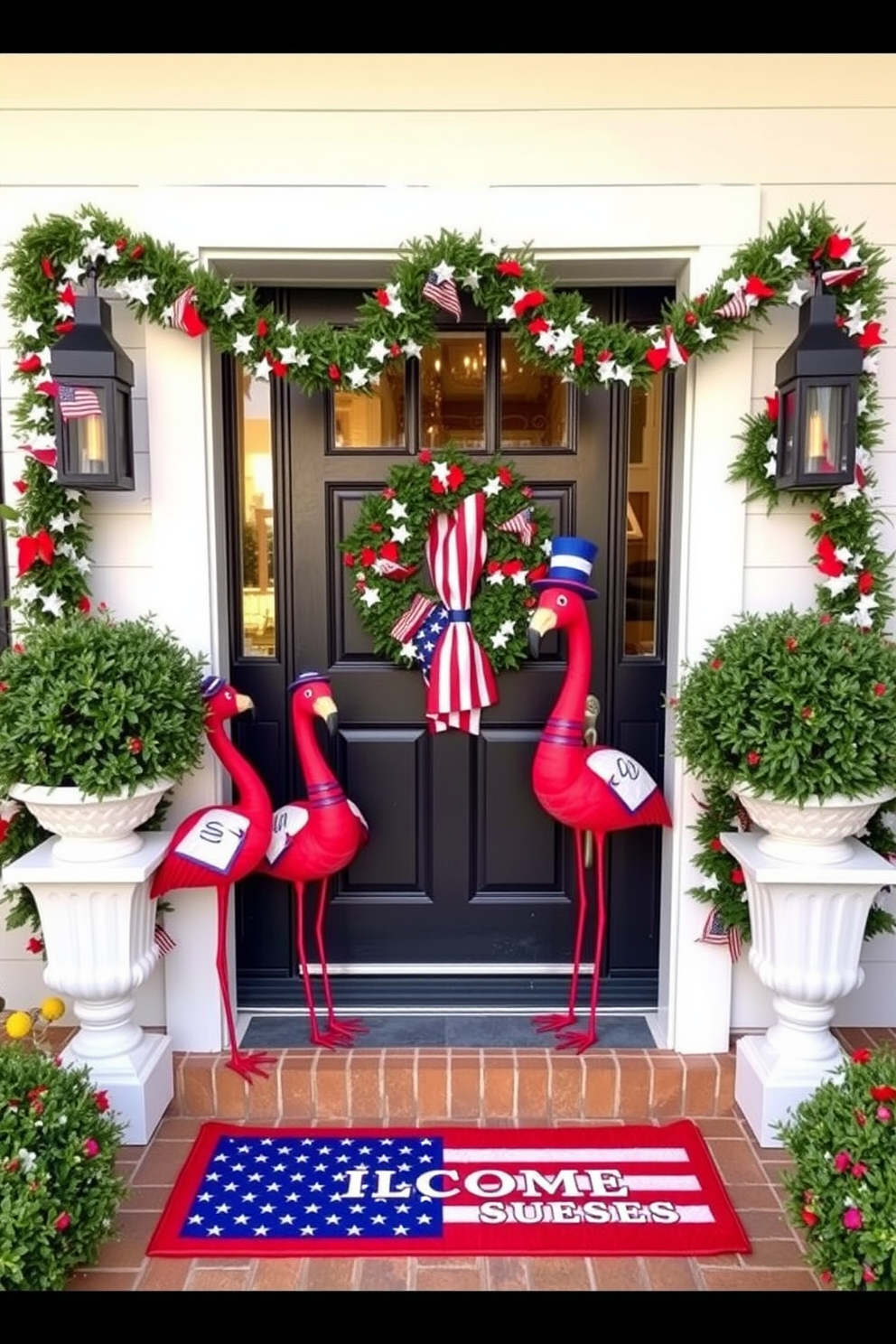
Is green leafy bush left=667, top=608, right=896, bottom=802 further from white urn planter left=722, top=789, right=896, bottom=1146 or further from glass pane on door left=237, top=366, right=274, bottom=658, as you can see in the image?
glass pane on door left=237, top=366, right=274, bottom=658

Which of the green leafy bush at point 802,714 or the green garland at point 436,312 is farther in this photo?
the green garland at point 436,312

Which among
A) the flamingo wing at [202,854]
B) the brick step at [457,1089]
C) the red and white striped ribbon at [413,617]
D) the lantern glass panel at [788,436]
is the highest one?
the lantern glass panel at [788,436]

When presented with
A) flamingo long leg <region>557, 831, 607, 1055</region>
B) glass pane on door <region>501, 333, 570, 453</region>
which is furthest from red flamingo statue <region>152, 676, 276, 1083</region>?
glass pane on door <region>501, 333, 570, 453</region>

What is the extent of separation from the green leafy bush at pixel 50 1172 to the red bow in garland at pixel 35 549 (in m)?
1.21

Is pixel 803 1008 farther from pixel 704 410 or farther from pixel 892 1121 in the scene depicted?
pixel 704 410

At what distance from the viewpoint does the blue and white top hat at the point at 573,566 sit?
8.31 feet

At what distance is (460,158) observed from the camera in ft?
8.24

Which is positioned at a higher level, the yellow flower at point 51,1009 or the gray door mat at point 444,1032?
the yellow flower at point 51,1009

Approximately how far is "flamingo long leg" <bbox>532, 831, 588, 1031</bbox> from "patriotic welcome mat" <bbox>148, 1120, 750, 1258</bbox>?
31 centimetres

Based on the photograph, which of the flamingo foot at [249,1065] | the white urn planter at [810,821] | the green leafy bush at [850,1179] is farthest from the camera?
the flamingo foot at [249,1065]

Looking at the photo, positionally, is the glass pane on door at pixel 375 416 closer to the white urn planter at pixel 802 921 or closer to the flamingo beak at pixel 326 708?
the flamingo beak at pixel 326 708

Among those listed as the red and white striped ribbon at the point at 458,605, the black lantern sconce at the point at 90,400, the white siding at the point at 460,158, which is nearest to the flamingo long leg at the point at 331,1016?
the red and white striped ribbon at the point at 458,605

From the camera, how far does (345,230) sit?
252 centimetres
